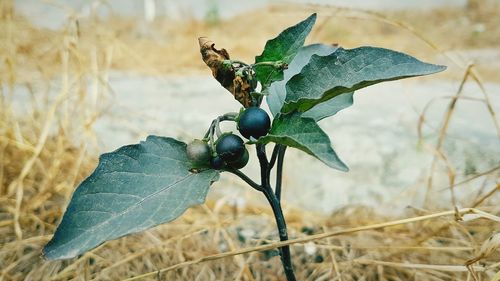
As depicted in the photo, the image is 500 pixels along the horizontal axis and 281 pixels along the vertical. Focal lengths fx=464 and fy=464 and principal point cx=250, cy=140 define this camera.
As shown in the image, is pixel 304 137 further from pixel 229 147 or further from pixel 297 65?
pixel 297 65

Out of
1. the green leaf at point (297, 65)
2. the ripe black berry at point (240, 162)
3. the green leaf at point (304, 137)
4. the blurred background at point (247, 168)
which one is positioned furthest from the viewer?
the blurred background at point (247, 168)

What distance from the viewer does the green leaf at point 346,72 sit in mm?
586

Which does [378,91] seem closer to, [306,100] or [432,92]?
[432,92]

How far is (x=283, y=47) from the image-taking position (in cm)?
67

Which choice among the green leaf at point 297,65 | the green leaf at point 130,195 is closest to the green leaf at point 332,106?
the green leaf at point 297,65

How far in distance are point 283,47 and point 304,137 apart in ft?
0.57

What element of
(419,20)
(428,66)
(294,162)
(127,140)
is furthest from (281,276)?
(419,20)

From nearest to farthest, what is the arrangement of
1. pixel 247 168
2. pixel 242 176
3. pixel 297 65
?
pixel 242 176 → pixel 297 65 → pixel 247 168

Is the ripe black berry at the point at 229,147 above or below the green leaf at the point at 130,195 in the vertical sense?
above

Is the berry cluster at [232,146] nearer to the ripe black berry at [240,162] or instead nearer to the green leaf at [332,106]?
the ripe black berry at [240,162]

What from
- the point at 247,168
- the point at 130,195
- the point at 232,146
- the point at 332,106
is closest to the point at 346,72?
the point at 332,106

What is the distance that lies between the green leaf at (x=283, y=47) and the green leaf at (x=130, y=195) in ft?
0.51

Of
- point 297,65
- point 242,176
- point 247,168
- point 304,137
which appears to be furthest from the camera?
point 247,168

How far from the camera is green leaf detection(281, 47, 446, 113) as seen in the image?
1.92 feet
